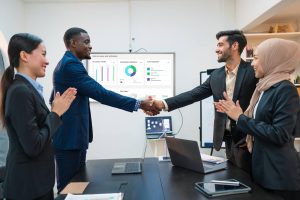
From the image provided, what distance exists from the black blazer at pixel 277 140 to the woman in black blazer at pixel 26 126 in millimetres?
1131

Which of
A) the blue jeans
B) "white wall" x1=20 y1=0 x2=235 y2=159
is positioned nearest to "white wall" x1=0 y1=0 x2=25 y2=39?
"white wall" x1=20 y1=0 x2=235 y2=159

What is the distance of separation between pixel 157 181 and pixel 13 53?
1051 mm

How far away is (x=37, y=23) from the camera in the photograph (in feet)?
14.1

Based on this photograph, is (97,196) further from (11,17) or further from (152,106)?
(11,17)

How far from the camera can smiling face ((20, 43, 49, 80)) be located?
1.51 meters

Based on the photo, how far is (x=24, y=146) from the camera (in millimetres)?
1334

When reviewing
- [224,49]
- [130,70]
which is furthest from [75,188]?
[130,70]

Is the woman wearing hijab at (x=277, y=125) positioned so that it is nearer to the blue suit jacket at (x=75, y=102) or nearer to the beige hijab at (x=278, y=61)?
the beige hijab at (x=278, y=61)

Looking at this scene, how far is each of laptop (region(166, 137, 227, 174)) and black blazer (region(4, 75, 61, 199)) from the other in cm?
84

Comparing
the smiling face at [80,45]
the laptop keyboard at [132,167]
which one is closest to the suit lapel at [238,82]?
the laptop keyboard at [132,167]

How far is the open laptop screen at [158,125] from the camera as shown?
416 centimetres

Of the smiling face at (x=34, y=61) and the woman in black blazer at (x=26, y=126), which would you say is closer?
the woman in black blazer at (x=26, y=126)

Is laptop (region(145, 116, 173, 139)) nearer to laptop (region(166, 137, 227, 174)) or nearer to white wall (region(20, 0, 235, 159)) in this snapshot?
white wall (region(20, 0, 235, 159))

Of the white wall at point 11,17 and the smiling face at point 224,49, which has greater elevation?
the white wall at point 11,17
